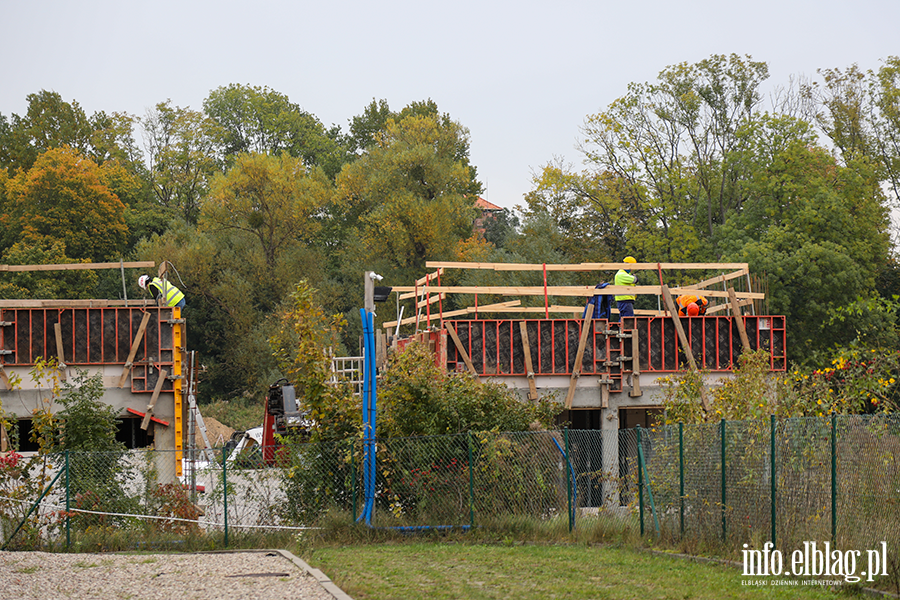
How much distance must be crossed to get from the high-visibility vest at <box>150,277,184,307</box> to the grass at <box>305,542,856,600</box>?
7.73 meters

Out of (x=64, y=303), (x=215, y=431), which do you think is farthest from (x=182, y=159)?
(x=64, y=303)

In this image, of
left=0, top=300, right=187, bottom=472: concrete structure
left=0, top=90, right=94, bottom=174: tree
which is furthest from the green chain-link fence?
left=0, top=90, right=94, bottom=174: tree

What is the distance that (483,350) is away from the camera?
20625mm

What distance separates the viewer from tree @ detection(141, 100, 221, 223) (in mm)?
57719

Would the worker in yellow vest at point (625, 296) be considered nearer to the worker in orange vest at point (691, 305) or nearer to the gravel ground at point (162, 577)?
the worker in orange vest at point (691, 305)

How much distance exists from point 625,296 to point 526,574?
1099cm

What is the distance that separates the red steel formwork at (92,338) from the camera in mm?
18906

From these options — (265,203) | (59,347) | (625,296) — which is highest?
(265,203)

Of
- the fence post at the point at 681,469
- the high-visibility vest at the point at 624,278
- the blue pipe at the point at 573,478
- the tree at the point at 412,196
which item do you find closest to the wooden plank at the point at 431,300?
the high-visibility vest at the point at 624,278

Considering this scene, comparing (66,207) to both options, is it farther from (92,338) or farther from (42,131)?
(92,338)

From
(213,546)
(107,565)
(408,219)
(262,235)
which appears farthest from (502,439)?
(262,235)

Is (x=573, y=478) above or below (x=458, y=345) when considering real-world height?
below

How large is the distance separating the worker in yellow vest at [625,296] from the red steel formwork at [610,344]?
0.44 metres

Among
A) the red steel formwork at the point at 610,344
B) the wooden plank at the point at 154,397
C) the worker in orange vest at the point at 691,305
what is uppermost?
the worker in orange vest at the point at 691,305
